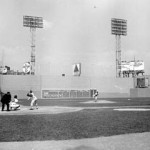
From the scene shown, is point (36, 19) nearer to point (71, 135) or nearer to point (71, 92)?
point (71, 92)

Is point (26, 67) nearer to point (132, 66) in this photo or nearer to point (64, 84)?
point (64, 84)

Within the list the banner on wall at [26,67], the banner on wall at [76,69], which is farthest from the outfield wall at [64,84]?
the banner on wall at [26,67]

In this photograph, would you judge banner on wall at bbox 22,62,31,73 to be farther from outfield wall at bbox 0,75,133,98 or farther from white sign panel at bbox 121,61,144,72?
white sign panel at bbox 121,61,144,72

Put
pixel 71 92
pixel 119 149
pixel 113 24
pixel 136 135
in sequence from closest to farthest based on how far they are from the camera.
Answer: pixel 119 149
pixel 136 135
pixel 71 92
pixel 113 24

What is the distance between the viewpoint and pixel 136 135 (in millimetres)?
9703

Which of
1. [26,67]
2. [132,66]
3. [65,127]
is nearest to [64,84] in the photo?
[26,67]

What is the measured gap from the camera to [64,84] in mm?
65750

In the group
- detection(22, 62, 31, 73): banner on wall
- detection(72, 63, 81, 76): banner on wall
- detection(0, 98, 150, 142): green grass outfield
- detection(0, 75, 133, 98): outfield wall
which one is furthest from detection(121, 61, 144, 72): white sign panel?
detection(0, 98, 150, 142): green grass outfield

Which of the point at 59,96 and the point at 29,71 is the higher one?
the point at 29,71

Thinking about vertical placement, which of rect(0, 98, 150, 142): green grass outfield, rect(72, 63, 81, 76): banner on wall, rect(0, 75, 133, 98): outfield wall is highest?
rect(72, 63, 81, 76): banner on wall

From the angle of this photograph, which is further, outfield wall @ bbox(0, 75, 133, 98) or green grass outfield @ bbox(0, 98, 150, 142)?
outfield wall @ bbox(0, 75, 133, 98)

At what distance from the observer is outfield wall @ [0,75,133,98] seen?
201 ft

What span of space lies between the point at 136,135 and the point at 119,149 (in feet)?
8.68

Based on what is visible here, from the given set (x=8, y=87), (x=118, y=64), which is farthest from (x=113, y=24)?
(x=8, y=87)
